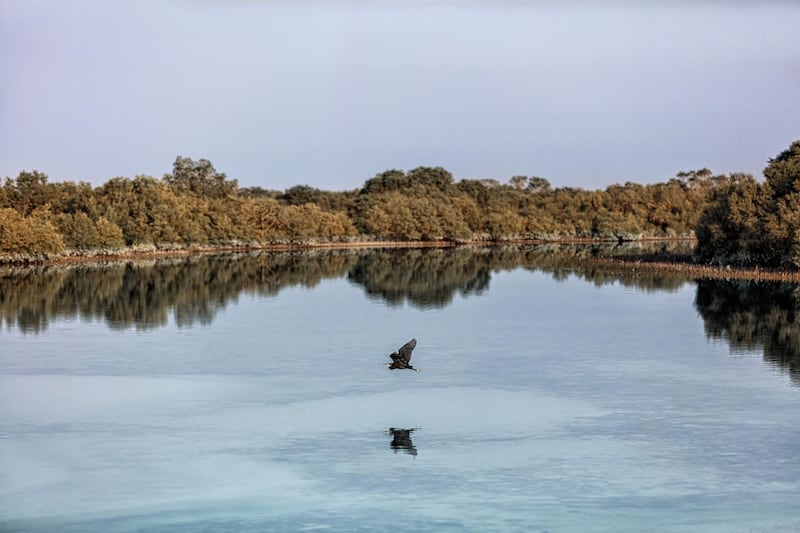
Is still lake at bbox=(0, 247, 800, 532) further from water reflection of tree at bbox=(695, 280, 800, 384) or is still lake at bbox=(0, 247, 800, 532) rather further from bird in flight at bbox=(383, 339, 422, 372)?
bird in flight at bbox=(383, 339, 422, 372)

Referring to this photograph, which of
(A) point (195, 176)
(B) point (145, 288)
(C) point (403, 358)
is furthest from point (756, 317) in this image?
(A) point (195, 176)

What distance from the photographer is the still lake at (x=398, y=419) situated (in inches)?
553

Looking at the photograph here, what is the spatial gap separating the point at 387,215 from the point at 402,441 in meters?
116

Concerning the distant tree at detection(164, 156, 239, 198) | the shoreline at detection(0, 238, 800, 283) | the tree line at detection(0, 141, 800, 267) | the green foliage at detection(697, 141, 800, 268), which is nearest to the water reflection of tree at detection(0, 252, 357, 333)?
the shoreline at detection(0, 238, 800, 283)

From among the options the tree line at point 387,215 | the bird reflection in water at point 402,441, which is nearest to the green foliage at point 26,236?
the tree line at point 387,215

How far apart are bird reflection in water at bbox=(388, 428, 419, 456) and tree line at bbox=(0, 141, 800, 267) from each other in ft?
134

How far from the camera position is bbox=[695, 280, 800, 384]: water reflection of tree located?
97.4 feet

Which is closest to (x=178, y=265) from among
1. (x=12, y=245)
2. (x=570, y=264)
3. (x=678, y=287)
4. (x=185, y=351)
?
(x=12, y=245)

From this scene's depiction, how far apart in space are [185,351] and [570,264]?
53.2 meters

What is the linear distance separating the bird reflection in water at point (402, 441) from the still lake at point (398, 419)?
0.23 feet

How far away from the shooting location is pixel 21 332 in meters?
34.2

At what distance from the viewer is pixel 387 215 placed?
134 metres

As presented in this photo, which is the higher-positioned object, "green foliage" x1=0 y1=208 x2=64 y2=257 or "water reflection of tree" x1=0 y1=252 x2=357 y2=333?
"green foliage" x1=0 y1=208 x2=64 y2=257

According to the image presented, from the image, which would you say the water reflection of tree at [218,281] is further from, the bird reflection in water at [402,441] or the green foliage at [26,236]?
the bird reflection in water at [402,441]
